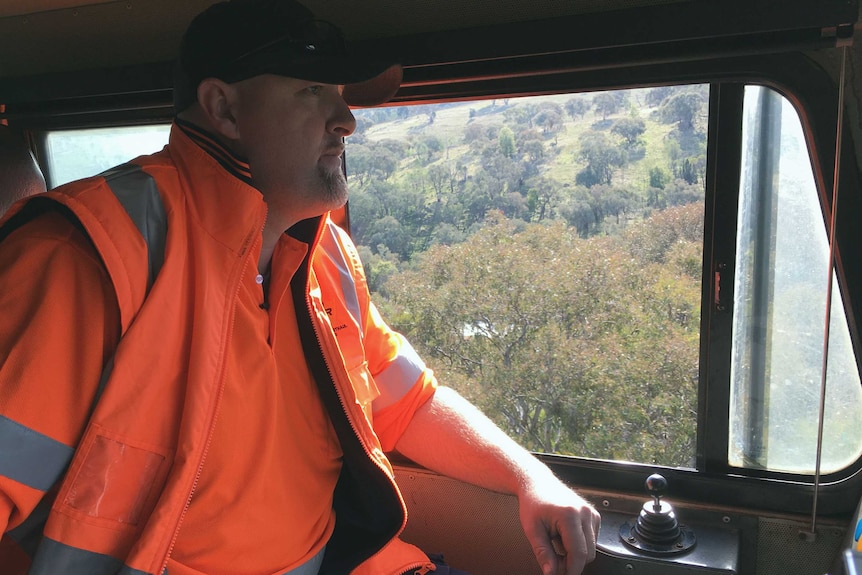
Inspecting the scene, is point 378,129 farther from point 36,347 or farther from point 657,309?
point 36,347

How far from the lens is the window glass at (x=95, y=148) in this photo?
2.95m

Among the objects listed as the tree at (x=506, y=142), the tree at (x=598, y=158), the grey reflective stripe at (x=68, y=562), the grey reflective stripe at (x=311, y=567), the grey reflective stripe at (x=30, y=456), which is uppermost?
the tree at (x=506, y=142)

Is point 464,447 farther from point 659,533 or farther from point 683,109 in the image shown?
point 683,109

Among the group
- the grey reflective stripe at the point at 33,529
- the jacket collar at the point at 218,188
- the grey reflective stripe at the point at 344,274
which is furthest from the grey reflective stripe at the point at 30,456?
the grey reflective stripe at the point at 344,274

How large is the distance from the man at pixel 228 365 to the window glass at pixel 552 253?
0.44 m

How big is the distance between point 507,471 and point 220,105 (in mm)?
1258

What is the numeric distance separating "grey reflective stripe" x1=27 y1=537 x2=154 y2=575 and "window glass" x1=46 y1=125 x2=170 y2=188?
1856 mm

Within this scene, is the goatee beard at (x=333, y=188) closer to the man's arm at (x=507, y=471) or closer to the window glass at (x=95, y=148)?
the man's arm at (x=507, y=471)

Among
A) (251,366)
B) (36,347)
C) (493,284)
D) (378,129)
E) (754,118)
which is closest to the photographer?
(36,347)

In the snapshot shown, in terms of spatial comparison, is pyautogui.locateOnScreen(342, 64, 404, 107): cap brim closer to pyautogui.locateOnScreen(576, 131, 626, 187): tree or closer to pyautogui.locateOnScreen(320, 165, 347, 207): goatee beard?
pyautogui.locateOnScreen(320, 165, 347, 207): goatee beard

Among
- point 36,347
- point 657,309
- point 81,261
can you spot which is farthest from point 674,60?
point 36,347

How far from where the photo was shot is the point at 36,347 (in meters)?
1.39

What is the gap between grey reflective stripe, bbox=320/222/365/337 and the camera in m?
2.24

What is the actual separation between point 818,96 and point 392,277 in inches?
60.8
